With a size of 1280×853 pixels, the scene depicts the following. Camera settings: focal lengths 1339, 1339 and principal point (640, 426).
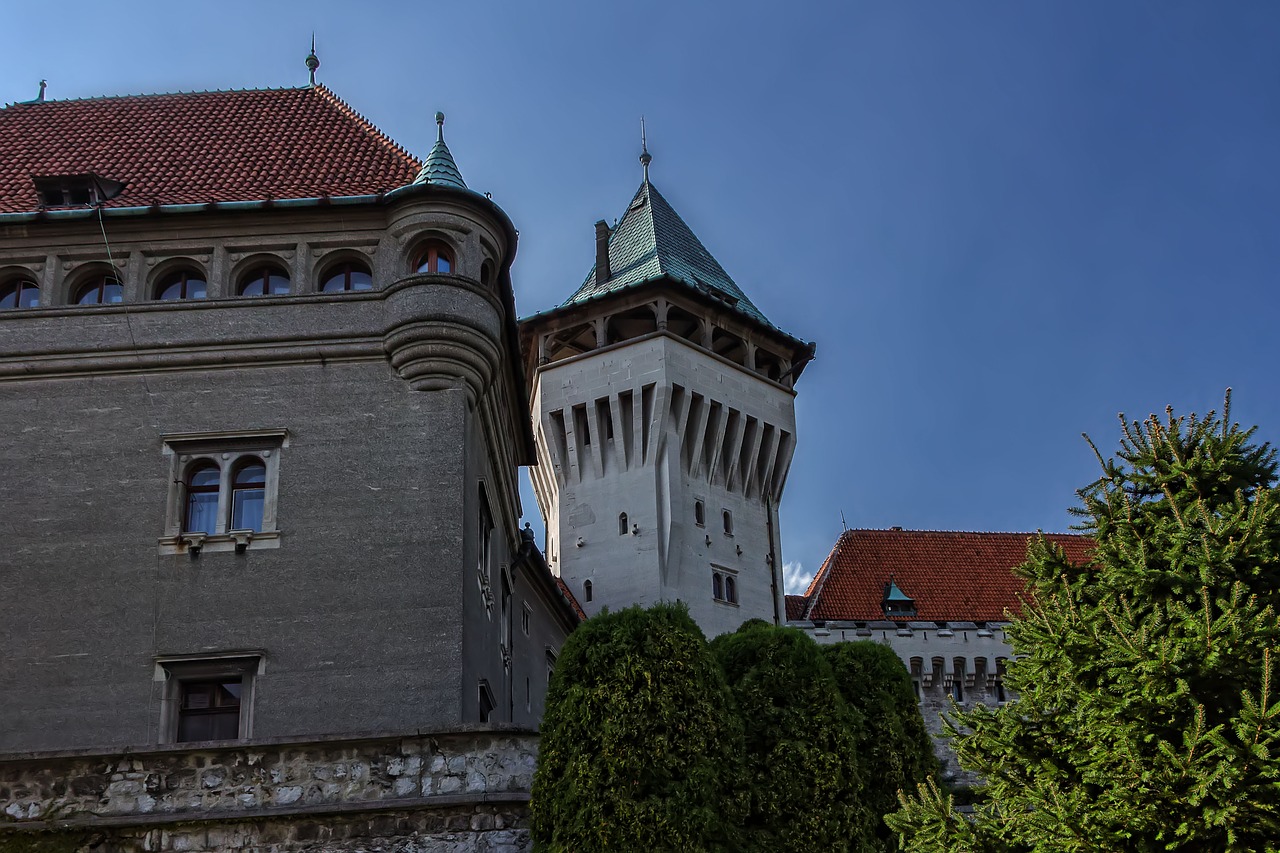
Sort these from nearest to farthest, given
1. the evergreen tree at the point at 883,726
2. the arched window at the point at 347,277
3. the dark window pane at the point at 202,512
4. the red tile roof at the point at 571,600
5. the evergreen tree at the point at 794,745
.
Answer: the evergreen tree at the point at 794,745 → the evergreen tree at the point at 883,726 → the dark window pane at the point at 202,512 → the arched window at the point at 347,277 → the red tile roof at the point at 571,600

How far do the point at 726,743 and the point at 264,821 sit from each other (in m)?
4.06

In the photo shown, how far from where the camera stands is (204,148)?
18719mm

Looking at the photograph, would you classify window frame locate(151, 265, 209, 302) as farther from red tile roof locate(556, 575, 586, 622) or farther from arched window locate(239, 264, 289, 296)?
red tile roof locate(556, 575, 586, 622)

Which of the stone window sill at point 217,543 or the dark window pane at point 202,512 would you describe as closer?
the stone window sill at point 217,543

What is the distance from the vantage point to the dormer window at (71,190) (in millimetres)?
17141

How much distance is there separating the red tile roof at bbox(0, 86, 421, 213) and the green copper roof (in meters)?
15.0

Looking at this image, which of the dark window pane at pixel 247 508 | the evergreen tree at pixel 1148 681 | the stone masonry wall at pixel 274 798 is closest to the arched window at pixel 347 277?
the dark window pane at pixel 247 508

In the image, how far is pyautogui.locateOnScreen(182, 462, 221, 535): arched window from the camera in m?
15.4

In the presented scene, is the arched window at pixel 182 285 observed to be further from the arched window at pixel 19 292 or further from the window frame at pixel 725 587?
the window frame at pixel 725 587

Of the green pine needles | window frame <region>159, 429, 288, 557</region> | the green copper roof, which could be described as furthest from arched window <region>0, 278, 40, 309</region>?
the green copper roof

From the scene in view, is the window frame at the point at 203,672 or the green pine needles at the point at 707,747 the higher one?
the window frame at the point at 203,672

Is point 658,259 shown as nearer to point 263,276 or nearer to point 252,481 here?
point 263,276

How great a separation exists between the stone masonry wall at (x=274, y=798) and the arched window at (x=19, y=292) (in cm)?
728

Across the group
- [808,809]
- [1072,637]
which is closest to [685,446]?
[808,809]
